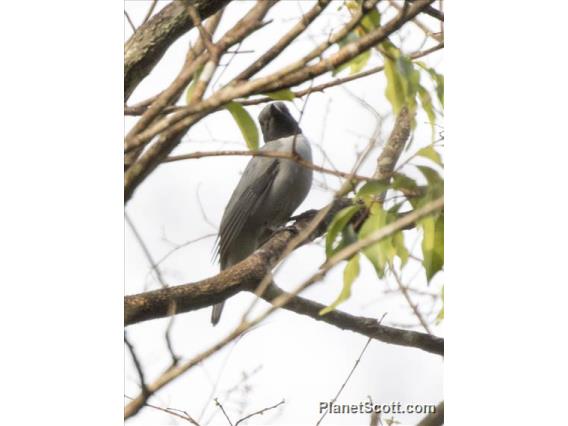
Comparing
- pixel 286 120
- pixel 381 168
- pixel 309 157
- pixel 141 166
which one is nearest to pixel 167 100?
pixel 141 166

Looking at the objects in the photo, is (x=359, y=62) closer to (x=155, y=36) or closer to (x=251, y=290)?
(x=155, y=36)

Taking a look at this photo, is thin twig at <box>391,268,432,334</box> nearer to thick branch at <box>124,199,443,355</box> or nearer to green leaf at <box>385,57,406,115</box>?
thick branch at <box>124,199,443,355</box>

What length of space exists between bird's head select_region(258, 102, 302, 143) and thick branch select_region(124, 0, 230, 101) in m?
0.80

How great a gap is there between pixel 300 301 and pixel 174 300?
330mm

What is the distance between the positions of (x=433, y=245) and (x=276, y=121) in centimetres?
136

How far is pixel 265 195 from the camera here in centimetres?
307

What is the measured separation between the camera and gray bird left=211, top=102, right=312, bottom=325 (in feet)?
9.02

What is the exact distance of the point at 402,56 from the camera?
160 centimetres

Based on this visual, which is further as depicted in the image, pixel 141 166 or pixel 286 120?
pixel 286 120

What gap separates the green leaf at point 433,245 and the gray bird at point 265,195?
0.90 m

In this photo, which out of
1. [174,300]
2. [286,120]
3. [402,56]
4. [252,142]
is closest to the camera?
[402,56]

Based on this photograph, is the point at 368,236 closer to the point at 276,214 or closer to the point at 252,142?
the point at 252,142

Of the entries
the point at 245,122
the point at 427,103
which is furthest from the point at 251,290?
the point at 427,103

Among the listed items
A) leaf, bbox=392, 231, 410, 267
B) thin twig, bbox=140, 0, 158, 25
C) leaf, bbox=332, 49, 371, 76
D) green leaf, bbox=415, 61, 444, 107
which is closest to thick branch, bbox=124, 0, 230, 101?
thin twig, bbox=140, 0, 158, 25
